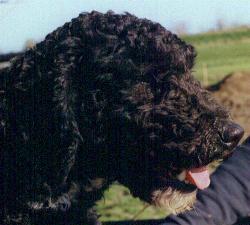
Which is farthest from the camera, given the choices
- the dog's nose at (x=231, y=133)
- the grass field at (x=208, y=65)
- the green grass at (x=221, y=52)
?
the green grass at (x=221, y=52)

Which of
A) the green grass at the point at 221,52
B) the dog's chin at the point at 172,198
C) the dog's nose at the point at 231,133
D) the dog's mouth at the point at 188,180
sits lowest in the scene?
the green grass at the point at 221,52

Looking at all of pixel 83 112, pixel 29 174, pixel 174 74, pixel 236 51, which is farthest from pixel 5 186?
pixel 236 51

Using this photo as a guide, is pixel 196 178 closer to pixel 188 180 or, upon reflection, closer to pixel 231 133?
pixel 188 180

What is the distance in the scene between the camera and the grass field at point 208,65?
5645 mm

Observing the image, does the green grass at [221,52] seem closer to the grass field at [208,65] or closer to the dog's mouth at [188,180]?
the grass field at [208,65]

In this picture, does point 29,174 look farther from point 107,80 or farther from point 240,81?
point 240,81

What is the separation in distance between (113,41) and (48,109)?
54 cm

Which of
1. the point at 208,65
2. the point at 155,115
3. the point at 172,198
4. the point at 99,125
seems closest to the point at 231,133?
the point at 155,115

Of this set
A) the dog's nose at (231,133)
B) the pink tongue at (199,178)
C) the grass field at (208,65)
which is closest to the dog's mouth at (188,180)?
the pink tongue at (199,178)

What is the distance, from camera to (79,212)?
3.61 metres

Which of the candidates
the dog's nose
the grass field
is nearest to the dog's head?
the dog's nose

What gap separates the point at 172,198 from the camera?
3619 millimetres

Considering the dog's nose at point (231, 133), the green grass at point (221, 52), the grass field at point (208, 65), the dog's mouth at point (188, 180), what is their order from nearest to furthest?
the dog's nose at point (231, 133)
the dog's mouth at point (188, 180)
the grass field at point (208, 65)
the green grass at point (221, 52)

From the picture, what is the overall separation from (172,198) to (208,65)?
17.1m
